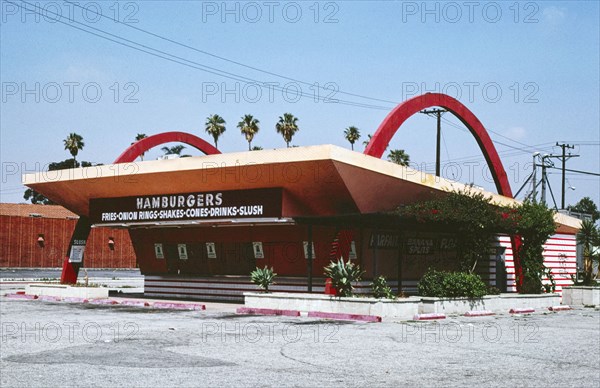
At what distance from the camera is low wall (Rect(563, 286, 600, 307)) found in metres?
32.8

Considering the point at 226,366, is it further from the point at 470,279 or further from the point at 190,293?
the point at 190,293

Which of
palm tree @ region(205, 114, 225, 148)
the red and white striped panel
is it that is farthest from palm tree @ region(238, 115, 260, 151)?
the red and white striped panel

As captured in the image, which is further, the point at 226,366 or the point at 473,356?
the point at 473,356

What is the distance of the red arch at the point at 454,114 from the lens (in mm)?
26656

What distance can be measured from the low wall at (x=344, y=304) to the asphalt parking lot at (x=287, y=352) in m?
1.26

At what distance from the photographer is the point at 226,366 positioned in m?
12.1

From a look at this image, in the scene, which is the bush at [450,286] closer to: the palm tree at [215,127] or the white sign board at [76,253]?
the white sign board at [76,253]

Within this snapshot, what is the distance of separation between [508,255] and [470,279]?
1439 centimetres

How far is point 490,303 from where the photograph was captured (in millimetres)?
26469

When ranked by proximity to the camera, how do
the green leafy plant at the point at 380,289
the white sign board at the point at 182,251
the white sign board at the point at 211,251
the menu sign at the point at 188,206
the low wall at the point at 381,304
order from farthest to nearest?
the white sign board at the point at 182,251 → the white sign board at the point at 211,251 → the menu sign at the point at 188,206 → the green leafy plant at the point at 380,289 → the low wall at the point at 381,304

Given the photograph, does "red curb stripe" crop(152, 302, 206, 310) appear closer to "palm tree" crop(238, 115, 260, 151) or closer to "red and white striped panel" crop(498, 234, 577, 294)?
"red and white striped panel" crop(498, 234, 577, 294)

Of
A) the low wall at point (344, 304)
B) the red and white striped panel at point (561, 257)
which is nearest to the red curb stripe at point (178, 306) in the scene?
the low wall at point (344, 304)

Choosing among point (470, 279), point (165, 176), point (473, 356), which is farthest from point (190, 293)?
point (473, 356)

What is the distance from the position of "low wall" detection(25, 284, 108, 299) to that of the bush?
14152 millimetres
